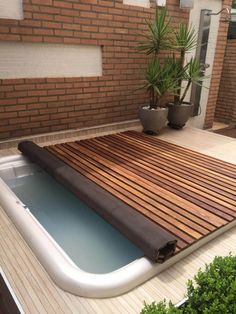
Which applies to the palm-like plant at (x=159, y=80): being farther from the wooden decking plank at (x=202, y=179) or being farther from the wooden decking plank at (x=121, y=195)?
the wooden decking plank at (x=121, y=195)

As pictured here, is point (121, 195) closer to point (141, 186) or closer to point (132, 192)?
point (132, 192)

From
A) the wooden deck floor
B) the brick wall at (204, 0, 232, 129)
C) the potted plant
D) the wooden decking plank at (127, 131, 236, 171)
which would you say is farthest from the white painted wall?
the wooden deck floor

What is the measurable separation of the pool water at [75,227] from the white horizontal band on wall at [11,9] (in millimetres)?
1634

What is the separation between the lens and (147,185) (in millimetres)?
2510

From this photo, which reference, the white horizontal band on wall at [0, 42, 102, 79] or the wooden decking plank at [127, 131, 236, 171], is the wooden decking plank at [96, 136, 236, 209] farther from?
the white horizontal band on wall at [0, 42, 102, 79]

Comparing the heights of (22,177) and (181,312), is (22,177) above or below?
below

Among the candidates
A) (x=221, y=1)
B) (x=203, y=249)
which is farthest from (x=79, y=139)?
(x=221, y=1)

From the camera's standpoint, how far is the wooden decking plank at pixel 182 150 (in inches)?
122

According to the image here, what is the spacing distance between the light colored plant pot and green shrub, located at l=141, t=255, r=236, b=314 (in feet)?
8.67

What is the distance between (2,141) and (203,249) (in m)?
2.49

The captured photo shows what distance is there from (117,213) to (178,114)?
2.69m

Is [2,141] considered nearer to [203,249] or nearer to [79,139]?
[79,139]

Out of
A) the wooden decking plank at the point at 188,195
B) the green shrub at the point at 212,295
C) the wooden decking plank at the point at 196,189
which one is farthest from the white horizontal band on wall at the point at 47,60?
the green shrub at the point at 212,295

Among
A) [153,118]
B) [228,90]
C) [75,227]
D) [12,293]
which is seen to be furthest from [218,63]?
[12,293]
